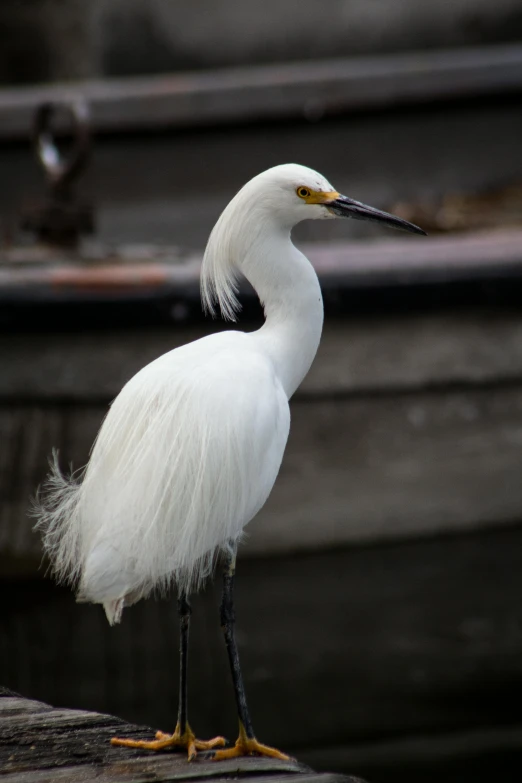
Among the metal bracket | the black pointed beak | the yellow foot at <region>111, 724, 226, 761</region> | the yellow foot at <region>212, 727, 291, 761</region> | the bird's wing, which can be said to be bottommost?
the yellow foot at <region>212, 727, 291, 761</region>

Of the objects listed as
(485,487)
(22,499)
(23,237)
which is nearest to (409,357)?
(485,487)

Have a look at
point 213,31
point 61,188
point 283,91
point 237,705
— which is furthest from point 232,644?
point 213,31

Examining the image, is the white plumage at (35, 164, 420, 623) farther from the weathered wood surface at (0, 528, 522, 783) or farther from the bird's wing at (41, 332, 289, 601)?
the weathered wood surface at (0, 528, 522, 783)

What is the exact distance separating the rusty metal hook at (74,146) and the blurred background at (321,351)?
11mm

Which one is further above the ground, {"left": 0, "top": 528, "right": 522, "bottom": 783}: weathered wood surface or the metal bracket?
the metal bracket

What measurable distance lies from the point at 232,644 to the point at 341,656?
1.23 metres

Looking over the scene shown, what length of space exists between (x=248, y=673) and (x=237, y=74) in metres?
1.71

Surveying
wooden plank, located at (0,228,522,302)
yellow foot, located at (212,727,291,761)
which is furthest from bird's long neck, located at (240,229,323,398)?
wooden plank, located at (0,228,522,302)

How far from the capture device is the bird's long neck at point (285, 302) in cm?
175

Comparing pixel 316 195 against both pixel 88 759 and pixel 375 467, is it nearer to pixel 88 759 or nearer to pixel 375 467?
pixel 88 759

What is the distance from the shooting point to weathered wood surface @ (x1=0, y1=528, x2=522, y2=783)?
2684 mm

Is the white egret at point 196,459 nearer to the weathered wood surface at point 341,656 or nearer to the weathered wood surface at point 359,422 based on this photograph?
the weathered wood surface at point 359,422

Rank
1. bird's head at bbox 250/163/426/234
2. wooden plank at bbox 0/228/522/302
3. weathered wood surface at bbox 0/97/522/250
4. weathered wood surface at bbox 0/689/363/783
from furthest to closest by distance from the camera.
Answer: weathered wood surface at bbox 0/97/522/250
wooden plank at bbox 0/228/522/302
bird's head at bbox 250/163/426/234
weathered wood surface at bbox 0/689/363/783

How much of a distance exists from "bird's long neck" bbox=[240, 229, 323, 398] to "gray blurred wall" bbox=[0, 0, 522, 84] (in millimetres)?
1659
